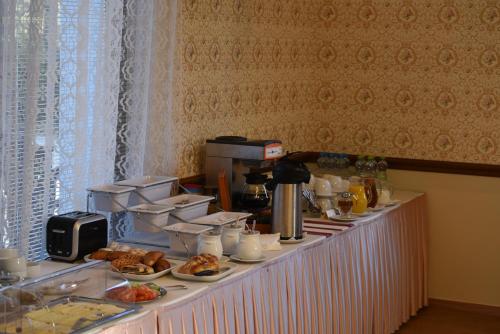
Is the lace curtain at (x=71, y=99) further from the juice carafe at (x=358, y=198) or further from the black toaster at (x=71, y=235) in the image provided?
the juice carafe at (x=358, y=198)

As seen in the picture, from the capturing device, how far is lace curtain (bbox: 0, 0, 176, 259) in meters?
3.16

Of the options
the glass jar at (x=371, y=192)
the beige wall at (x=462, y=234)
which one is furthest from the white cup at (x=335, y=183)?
the beige wall at (x=462, y=234)

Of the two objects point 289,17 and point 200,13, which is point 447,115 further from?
point 200,13

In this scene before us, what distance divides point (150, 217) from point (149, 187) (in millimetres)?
262

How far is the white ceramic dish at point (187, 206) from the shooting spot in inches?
140

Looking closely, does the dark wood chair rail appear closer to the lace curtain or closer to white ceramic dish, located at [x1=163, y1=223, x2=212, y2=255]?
the lace curtain

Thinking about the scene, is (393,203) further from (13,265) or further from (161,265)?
(13,265)

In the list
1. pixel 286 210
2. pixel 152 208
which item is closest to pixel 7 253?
pixel 152 208

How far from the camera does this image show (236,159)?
430 centimetres

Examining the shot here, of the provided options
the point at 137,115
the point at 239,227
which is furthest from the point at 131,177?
the point at 239,227

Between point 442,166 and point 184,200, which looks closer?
point 184,200

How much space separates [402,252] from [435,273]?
23.0 inches

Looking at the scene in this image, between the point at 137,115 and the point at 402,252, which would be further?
the point at 402,252

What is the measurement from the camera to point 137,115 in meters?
3.88
